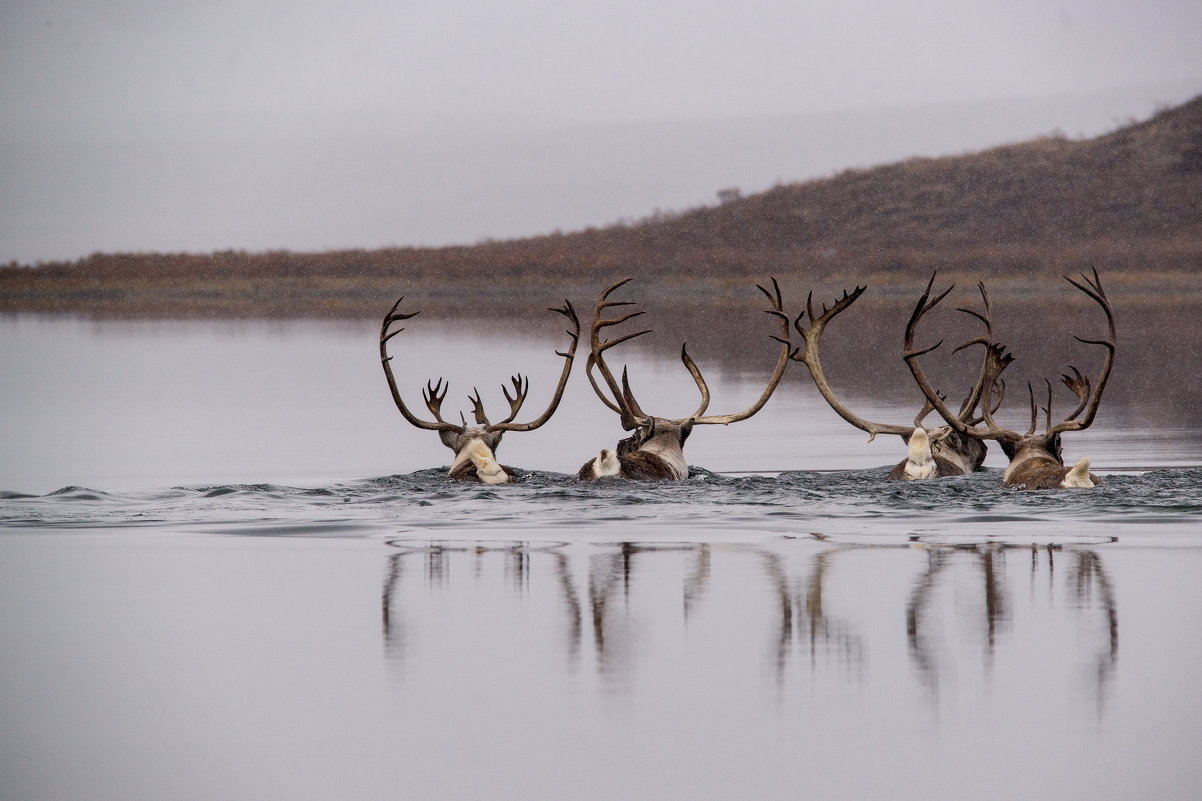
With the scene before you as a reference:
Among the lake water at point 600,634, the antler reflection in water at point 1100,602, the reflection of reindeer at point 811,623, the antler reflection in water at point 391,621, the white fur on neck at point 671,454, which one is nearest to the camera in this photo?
the lake water at point 600,634

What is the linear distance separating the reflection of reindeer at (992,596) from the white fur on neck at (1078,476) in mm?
1870

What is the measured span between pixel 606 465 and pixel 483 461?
0.95 metres

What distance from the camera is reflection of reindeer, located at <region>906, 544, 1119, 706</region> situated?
24.9 feet

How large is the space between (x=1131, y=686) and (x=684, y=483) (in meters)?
6.44

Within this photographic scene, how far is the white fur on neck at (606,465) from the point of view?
13.2m

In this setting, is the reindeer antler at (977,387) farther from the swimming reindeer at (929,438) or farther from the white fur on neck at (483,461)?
the white fur on neck at (483,461)

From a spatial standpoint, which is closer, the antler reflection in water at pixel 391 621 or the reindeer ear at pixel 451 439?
the antler reflection in water at pixel 391 621

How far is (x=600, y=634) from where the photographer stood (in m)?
8.27

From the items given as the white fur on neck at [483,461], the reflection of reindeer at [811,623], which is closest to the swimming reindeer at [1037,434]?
the white fur on neck at [483,461]

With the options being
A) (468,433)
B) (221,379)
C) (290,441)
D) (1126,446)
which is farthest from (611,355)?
(468,433)

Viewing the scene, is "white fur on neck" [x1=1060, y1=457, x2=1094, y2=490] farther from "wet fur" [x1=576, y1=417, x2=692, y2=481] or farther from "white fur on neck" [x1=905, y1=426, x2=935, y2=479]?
"wet fur" [x1=576, y1=417, x2=692, y2=481]

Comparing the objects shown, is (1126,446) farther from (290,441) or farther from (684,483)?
(290,441)

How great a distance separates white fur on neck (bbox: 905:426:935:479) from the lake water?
26 cm

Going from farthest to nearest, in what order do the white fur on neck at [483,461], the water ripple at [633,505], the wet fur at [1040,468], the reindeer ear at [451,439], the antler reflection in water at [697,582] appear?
the reindeer ear at [451,439] → the white fur on neck at [483,461] → the wet fur at [1040,468] → the water ripple at [633,505] → the antler reflection in water at [697,582]
